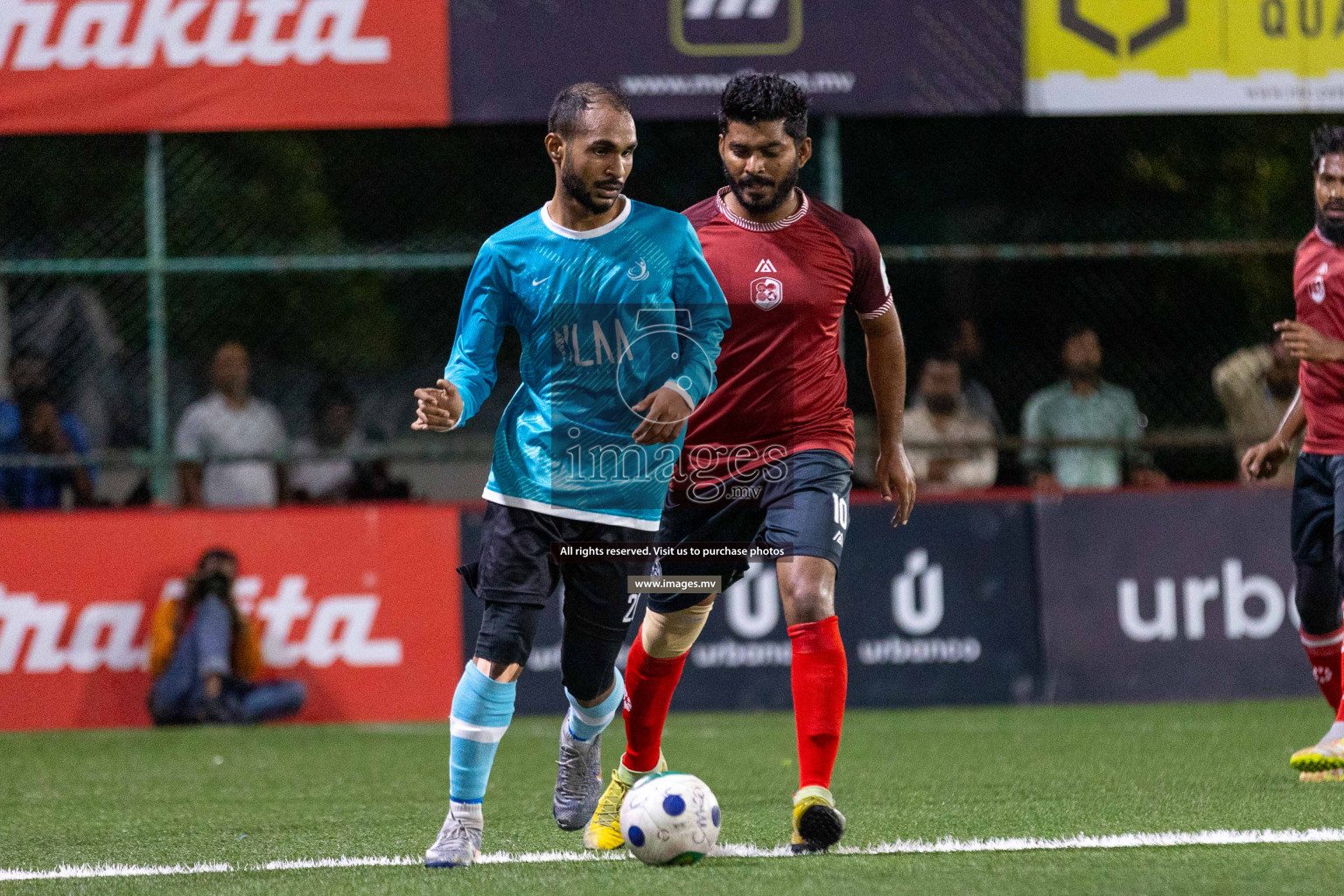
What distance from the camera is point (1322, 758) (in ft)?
20.6

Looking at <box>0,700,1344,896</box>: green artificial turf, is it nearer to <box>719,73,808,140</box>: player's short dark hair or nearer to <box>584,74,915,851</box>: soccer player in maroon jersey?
<box>584,74,915,851</box>: soccer player in maroon jersey

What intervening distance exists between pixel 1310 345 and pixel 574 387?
116 inches

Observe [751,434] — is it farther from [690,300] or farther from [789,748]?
[789,748]

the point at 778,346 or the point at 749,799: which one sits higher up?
the point at 778,346

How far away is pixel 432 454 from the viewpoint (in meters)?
10.7

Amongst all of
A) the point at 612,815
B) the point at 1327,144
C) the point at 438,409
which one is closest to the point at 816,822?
the point at 612,815

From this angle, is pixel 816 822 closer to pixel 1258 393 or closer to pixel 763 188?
pixel 763 188

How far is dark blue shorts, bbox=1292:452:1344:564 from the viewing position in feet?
21.9

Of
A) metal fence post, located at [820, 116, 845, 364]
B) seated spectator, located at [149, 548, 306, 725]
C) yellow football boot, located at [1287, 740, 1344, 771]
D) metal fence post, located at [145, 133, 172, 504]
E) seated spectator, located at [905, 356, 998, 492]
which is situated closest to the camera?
yellow football boot, located at [1287, 740, 1344, 771]

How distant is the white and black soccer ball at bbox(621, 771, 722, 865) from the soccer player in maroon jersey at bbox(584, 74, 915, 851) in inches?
22.1

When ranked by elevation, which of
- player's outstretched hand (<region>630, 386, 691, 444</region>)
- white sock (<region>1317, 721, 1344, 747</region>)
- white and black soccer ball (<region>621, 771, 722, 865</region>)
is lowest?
white sock (<region>1317, 721, 1344, 747</region>)

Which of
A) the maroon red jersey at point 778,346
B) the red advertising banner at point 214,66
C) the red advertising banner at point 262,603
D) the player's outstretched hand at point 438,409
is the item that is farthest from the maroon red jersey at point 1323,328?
the red advertising banner at point 214,66

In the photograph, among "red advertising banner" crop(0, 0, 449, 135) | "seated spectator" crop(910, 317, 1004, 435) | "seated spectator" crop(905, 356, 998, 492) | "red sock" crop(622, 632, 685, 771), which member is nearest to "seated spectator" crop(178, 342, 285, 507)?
"red advertising banner" crop(0, 0, 449, 135)

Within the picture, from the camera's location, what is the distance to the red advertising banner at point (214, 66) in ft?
33.4
